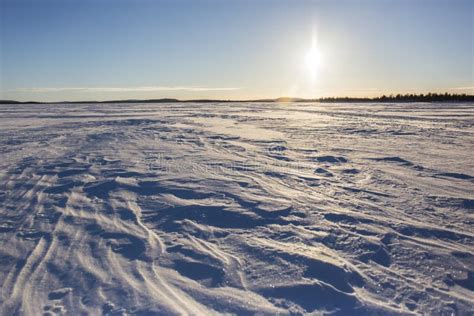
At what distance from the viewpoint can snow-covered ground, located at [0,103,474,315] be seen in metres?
2.48

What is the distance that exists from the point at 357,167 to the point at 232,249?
388 centimetres

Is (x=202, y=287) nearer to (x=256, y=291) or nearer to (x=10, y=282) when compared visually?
(x=256, y=291)

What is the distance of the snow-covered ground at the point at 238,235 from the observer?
2.48 meters

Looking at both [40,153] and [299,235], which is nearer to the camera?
[299,235]

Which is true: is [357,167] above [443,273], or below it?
above

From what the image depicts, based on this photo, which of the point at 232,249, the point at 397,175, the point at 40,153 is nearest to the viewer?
the point at 232,249

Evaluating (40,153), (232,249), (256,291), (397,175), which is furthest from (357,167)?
(40,153)

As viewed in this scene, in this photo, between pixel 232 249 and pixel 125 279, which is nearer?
pixel 125 279

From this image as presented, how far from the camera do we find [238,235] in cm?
348

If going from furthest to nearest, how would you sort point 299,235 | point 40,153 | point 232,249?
1. point 40,153
2. point 299,235
3. point 232,249

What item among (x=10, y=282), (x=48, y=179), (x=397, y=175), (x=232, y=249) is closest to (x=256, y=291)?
(x=232, y=249)

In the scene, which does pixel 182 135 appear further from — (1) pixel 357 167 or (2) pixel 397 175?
(2) pixel 397 175

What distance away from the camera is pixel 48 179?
18.1ft

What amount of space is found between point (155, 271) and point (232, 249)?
0.79 meters
